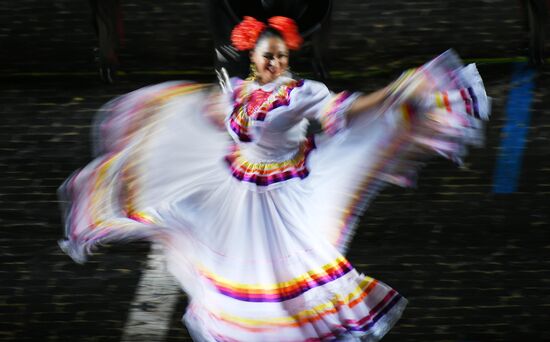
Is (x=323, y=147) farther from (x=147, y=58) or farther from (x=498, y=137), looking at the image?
(x=147, y=58)

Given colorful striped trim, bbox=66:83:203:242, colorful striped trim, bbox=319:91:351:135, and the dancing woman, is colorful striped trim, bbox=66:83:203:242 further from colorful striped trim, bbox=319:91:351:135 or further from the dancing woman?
colorful striped trim, bbox=319:91:351:135

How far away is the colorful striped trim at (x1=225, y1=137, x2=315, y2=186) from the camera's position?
16.9ft

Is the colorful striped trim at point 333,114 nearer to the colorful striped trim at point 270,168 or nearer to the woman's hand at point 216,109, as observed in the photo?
the colorful striped trim at point 270,168

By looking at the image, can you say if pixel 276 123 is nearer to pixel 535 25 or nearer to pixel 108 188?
pixel 108 188

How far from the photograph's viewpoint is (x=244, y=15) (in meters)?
6.98

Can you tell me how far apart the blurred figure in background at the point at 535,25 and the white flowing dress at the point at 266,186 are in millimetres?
3197

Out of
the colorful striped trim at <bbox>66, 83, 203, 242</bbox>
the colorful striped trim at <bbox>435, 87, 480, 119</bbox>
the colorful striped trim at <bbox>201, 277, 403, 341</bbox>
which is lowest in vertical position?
the colorful striped trim at <bbox>201, 277, 403, 341</bbox>

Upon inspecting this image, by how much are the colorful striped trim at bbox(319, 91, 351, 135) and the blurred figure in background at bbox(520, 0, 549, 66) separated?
3.51m

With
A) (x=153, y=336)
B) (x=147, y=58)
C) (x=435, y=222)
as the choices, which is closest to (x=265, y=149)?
(x=153, y=336)

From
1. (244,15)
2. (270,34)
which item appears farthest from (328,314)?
(244,15)

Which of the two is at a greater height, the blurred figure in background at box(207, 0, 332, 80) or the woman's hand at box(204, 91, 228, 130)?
the woman's hand at box(204, 91, 228, 130)

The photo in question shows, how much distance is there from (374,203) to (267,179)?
7.01 feet

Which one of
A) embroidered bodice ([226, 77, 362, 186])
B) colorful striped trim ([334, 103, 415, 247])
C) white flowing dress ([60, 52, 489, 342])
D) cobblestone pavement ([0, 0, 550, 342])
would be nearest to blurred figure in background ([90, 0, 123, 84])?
cobblestone pavement ([0, 0, 550, 342])

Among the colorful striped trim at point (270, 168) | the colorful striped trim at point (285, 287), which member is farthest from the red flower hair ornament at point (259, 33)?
the colorful striped trim at point (285, 287)
